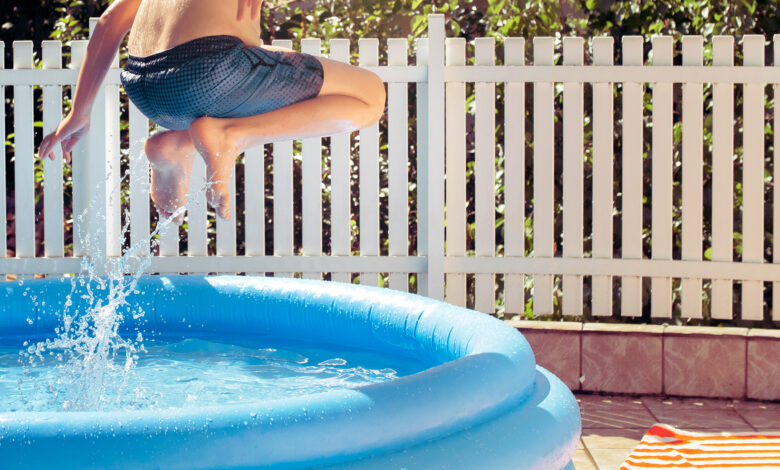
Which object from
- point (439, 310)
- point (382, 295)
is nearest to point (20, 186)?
point (382, 295)

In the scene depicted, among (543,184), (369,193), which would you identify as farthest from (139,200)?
(543,184)

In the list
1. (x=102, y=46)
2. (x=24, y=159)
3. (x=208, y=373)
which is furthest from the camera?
(x=24, y=159)

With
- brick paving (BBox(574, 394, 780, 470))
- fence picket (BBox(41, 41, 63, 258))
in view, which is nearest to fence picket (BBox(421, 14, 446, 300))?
brick paving (BBox(574, 394, 780, 470))

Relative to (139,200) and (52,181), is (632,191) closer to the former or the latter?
(139,200)

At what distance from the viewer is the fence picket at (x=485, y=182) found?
4.76m

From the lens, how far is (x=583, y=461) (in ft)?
11.1

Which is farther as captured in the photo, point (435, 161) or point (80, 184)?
point (80, 184)

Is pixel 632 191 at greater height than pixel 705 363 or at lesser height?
greater

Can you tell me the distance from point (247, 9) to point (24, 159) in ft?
10.7

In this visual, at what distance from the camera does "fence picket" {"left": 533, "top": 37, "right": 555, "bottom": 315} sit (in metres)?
4.71

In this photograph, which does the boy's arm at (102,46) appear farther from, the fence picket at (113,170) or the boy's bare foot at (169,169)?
the fence picket at (113,170)

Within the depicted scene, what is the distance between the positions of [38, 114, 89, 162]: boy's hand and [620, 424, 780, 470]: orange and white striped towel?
1.96 meters

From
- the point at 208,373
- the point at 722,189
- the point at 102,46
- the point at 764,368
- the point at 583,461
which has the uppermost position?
the point at 102,46

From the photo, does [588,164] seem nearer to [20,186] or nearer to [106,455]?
[20,186]
